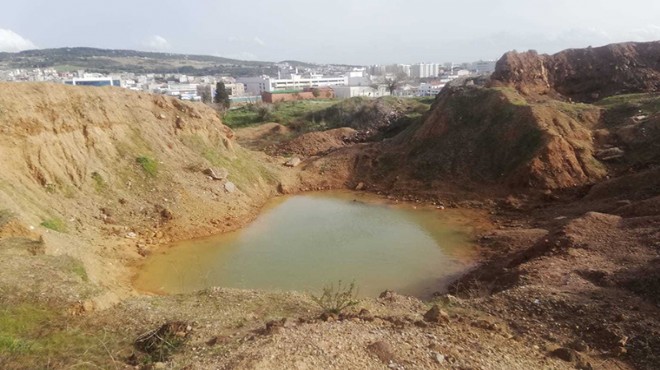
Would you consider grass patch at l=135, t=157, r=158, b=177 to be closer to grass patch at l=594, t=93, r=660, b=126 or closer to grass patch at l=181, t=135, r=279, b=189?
grass patch at l=181, t=135, r=279, b=189

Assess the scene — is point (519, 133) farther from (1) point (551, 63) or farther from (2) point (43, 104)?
(2) point (43, 104)

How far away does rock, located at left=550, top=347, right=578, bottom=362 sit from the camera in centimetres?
799

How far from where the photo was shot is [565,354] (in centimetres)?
807

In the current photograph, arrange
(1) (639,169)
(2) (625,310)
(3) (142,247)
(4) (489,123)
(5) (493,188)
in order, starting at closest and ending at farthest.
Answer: (2) (625,310)
(3) (142,247)
(1) (639,169)
(5) (493,188)
(4) (489,123)

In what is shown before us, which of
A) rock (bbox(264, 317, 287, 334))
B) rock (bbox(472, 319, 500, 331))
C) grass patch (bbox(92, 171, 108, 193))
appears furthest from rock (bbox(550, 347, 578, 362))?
grass patch (bbox(92, 171, 108, 193))

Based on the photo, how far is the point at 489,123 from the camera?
26.2 metres

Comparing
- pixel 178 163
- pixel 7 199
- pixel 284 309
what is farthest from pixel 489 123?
pixel 7 199

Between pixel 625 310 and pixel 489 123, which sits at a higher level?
pixel 489 123

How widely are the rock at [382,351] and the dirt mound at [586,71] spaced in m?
28.8

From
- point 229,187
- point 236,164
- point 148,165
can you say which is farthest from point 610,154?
point 148,165

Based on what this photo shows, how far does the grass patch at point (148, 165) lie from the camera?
20.1 meters

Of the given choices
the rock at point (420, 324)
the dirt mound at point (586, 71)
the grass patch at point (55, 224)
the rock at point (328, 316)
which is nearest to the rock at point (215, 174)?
the grass patch at point (55, 224)

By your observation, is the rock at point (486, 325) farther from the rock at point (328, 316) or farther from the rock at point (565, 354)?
the rock at point (328, 316)

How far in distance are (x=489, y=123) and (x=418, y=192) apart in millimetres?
5879
